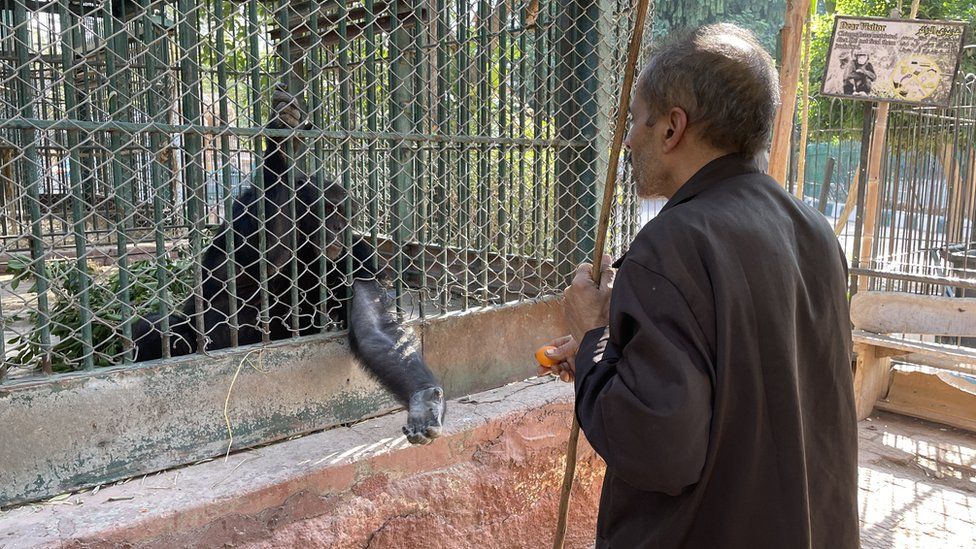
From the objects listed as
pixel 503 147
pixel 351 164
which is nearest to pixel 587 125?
pixel 503 147

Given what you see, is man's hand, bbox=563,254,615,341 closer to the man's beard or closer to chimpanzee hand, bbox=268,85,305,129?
the man's beard

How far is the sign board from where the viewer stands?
5.41 m

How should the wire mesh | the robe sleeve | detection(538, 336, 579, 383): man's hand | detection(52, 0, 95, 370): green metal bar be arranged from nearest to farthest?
the robe sleeve < detection(538, 336, 579, 383): man's hand < detection(52, 0, 95, 370): green metal bar < the wire mesh

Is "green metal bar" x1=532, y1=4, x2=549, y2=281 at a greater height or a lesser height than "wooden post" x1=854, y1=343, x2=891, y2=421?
greater

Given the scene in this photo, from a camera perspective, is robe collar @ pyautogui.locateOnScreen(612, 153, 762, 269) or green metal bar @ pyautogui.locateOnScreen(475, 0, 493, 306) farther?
green metal bar @ pyautogui.locateOnScreen(475, 0, 493, 306)

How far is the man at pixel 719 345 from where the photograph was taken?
1502mm

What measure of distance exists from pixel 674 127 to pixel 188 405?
7.59 feet

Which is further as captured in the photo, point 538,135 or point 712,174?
point 538,135

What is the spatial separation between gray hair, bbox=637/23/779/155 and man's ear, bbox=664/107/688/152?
0.01m

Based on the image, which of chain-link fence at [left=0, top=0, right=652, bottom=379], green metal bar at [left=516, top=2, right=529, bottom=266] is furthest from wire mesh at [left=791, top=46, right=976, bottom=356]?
green metal bar at [left=516, top=2, right=529, bottom=266]

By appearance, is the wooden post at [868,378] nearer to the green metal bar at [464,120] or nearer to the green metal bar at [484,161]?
the green metal bar at [484,161]

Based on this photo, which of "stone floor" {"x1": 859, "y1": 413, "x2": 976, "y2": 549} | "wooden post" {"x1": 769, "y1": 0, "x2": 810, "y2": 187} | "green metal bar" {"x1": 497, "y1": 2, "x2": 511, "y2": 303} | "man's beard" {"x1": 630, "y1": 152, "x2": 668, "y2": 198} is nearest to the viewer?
"man's beard" {"x1": 630, "y1": 152, "x2": 668, "y2": 198}

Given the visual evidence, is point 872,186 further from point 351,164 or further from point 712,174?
point 712,174

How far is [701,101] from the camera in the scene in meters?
1.64
